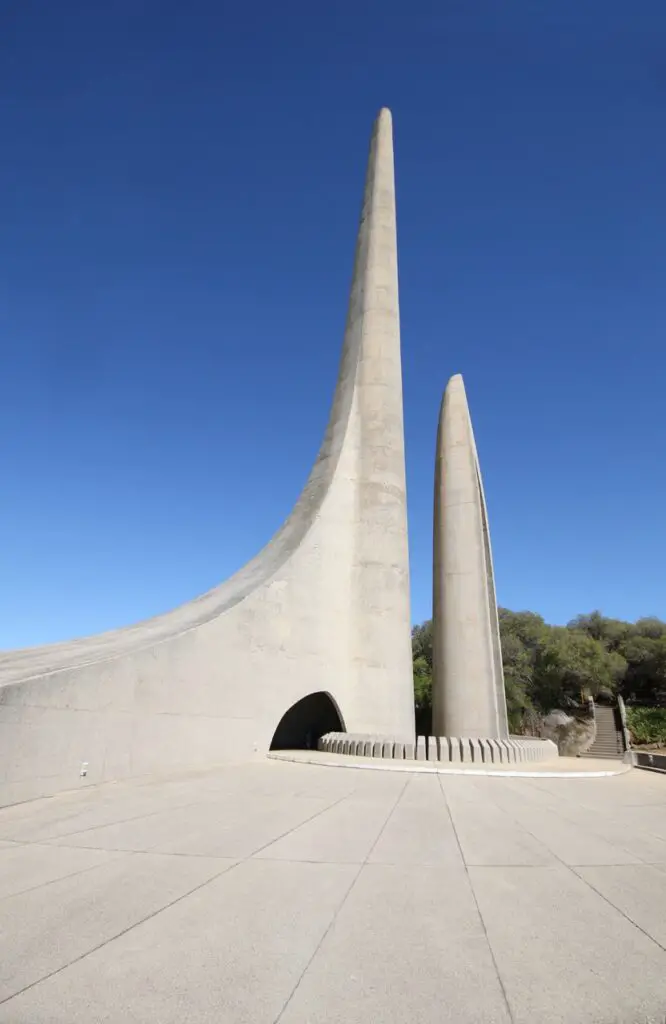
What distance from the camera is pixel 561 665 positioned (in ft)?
99.6

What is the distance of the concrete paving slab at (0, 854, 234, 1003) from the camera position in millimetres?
1881

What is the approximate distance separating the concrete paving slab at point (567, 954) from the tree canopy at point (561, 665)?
22631 millimetres

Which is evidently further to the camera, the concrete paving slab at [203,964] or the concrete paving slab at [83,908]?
the concrete paving slab at [83,908]

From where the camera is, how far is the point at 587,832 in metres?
3.83

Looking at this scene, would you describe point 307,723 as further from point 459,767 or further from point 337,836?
point 337,836

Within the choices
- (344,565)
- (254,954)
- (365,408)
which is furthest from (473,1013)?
(365,408)

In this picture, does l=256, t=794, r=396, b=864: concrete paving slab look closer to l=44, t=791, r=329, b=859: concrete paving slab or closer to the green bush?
l=44, t=791, r=329, b=859: concrete paving slab

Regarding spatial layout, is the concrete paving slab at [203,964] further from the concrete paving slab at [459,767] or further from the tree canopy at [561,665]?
the tree canopy at [561,665]

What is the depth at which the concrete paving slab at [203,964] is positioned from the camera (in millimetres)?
1590

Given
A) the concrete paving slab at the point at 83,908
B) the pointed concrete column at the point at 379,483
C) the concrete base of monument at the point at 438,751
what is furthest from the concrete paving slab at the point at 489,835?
the pointed concrete column at the point at 379,483

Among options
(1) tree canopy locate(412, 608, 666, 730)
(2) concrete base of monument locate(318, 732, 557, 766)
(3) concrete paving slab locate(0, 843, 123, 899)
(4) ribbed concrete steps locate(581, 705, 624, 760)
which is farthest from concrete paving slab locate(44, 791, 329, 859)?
(4) ribbed concrete steps locate(581, 705, 624, 760)

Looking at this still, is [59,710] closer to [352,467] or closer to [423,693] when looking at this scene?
[352,467]

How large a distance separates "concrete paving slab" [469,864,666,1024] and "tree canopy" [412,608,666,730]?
2263cm

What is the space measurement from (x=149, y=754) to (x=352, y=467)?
8.20 metres
